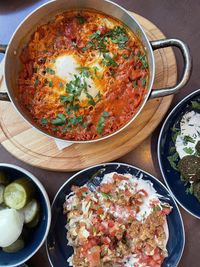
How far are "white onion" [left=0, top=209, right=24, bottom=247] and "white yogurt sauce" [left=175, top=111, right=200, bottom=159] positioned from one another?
2.50 feet

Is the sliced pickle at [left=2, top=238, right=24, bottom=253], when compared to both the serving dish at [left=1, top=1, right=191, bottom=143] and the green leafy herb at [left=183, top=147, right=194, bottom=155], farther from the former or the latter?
the green leafy herb at [left=183, top=147, right=194, bottom=155]

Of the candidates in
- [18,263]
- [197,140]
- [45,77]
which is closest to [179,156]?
[197,140]

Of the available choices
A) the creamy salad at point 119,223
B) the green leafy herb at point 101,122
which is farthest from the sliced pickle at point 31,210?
the green leafy herb at point 101,122

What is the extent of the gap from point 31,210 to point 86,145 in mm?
369

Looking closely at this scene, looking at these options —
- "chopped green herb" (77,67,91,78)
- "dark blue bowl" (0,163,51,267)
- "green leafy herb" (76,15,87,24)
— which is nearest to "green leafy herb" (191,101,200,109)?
"chopped green herb" (77,67,91,78)

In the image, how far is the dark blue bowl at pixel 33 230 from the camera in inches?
76.0

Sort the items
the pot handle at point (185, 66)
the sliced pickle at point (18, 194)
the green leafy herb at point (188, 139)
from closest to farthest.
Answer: the pot handle at point (185, 66) → the sliced pickle at point (18, 194) → the green leafy herb at point (188, 139)

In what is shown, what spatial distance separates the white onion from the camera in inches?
75.1

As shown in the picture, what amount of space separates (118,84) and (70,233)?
27.7 inches

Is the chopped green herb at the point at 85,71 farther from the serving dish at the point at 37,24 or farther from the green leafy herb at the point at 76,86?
the serving dish at the point at 37,24

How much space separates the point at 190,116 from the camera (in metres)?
2.06

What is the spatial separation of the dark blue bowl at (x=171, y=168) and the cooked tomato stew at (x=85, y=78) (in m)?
0.19

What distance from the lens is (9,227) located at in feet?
6.25

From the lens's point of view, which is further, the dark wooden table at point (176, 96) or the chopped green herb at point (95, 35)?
the dark wooden table at point (176, 96)
